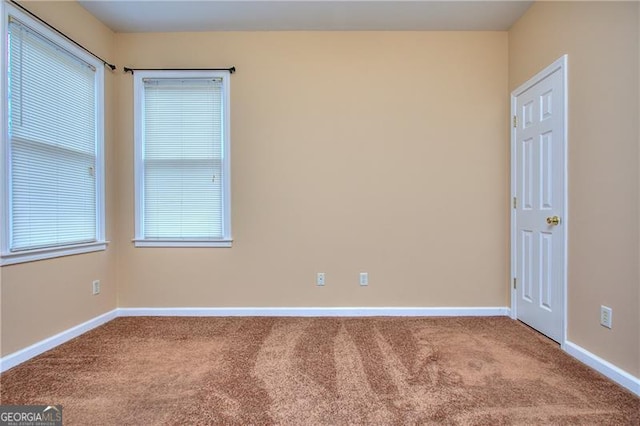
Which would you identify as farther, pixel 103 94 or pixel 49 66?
pixel 103 94

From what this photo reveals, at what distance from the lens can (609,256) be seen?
6.05 feet

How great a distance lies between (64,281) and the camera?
2377mm

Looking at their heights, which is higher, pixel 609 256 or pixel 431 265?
pixel 609 256

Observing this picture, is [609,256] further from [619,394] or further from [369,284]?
[369,284]

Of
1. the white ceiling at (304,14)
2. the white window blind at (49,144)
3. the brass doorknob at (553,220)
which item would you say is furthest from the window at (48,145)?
the brass doorknob at (553,220)

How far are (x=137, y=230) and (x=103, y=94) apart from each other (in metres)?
1.26

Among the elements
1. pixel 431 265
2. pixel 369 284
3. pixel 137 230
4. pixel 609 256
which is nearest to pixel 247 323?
pixel 369 284

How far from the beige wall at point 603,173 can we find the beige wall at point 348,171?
0.79 meters

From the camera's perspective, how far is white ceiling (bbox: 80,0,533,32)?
252 centimetres

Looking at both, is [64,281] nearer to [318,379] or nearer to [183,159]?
[183,159]

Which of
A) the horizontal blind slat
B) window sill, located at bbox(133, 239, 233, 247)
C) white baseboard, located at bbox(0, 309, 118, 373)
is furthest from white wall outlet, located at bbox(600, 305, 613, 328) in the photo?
white baseboard, located at bbox(0, 309, 118, 373)

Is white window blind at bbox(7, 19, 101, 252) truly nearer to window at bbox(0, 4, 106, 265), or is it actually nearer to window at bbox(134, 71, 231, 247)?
window at bbox(0, 4, 106, 265)

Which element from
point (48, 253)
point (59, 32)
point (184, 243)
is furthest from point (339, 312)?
point (59, 32)

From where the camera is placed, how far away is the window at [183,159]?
115 inches
